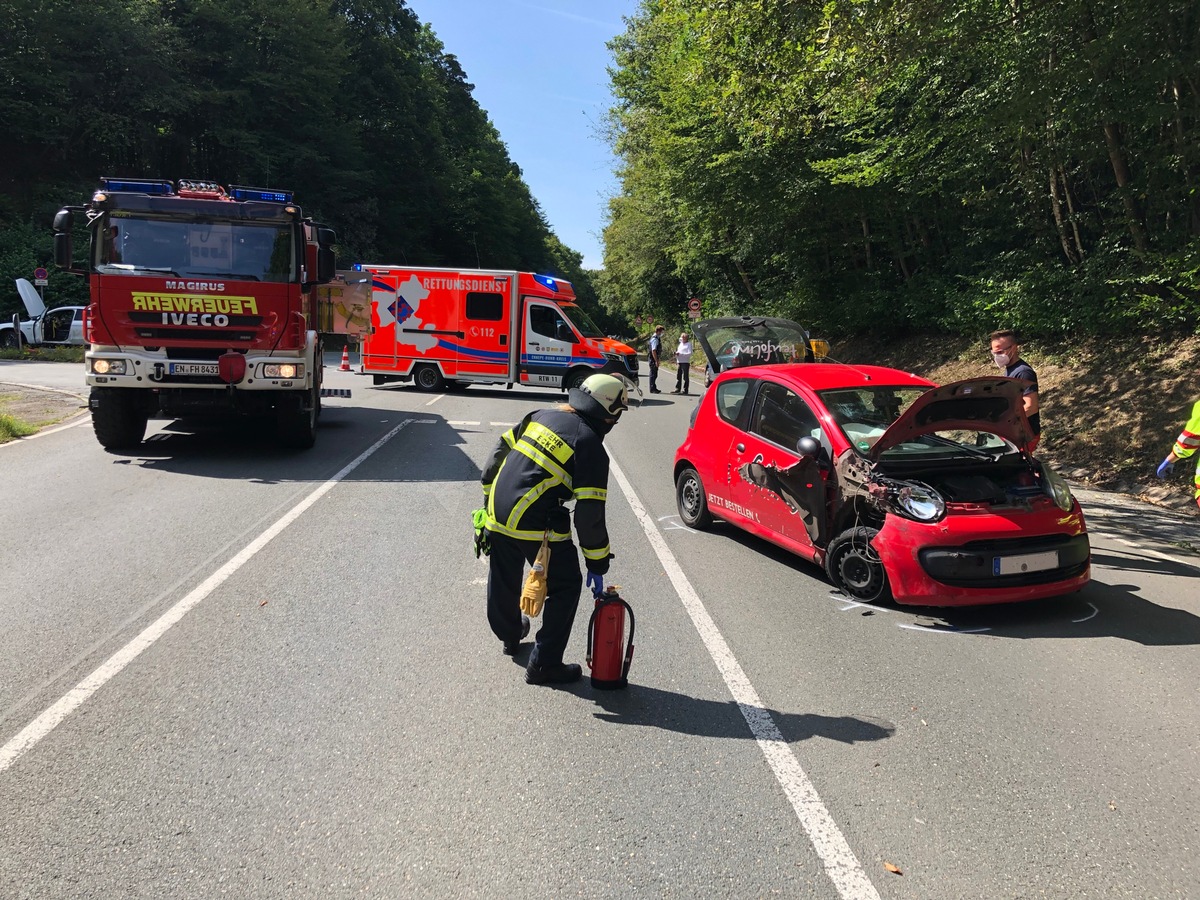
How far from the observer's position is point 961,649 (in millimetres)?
4922

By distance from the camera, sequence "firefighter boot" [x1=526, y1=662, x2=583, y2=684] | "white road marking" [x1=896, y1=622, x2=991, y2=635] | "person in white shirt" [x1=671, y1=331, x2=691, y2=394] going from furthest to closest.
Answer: "person in white shirt" [x1=671, y1=331, x2=691, y2=394], "white road marking" [x1=896, y1=622, x2=991, y2=635], "firefighter boot" [x1=526, y1=662, x2=583, y2=684]

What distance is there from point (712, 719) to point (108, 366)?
348 inches

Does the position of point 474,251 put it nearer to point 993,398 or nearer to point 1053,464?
point 1053,464

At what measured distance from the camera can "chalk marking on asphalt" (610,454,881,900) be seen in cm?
284

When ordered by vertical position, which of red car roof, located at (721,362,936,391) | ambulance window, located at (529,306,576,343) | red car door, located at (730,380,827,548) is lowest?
red car door, located at (730,380,827,548)

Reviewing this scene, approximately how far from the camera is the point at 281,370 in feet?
33.6

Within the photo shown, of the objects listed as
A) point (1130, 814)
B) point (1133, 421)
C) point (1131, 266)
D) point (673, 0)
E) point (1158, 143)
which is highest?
point (673, 0)

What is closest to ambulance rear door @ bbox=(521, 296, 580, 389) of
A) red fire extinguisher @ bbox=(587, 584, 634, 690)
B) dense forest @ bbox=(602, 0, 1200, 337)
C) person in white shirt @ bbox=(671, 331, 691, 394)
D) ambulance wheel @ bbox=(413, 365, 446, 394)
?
ambulance wheel @ bbox=(413, 365, 446, 394)

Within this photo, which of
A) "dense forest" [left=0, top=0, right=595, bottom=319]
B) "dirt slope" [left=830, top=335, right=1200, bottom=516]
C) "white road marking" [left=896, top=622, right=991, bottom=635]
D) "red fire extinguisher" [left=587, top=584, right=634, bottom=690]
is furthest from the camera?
"dense forest" [left=0, top=0, right=595, bottom=319]

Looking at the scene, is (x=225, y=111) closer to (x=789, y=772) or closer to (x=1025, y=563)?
(x=1025, y=563)

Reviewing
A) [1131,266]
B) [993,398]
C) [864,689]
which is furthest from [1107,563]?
[1131,266]

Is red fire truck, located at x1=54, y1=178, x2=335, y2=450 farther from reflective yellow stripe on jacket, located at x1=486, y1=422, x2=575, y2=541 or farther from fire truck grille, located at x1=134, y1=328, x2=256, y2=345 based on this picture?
reflective yellow stripe on jacket, located at x1=486, y1=422, x2=575, y2=541

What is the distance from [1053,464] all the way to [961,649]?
8.31m

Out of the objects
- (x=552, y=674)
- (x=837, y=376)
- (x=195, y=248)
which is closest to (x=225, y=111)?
(x=195, y=248)
